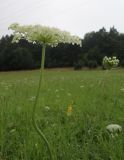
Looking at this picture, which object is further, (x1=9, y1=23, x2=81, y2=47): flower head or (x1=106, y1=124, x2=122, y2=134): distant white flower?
(x1=106, y1=124, x2=122, y2=134): distant white flower

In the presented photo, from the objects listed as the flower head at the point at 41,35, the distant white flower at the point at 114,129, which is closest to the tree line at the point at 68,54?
the distant white flower at the point at 114,129

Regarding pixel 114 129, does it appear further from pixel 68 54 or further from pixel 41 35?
pixel 68 54

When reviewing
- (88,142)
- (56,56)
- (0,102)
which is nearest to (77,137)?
(88,142)

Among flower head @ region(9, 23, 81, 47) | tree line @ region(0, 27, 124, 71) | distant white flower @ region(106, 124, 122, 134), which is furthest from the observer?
tree line @ region(0, 27, 124, 71)

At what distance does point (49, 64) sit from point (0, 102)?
69627 millimetres

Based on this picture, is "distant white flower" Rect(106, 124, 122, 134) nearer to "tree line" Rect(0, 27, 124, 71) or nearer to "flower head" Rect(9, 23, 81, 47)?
"flower head" Rect(9, 23, 81, 47)

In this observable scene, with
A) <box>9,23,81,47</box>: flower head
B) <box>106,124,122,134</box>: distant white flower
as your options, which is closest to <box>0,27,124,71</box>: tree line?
<box>106,124,122,134</box>: distant white flower

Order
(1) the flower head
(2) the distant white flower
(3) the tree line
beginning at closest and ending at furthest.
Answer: (1) the flower head
(2) the distant white flower
(3) the tree line

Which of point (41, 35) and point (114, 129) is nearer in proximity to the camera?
point (41, 35)

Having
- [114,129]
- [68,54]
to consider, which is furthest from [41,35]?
[68,54]

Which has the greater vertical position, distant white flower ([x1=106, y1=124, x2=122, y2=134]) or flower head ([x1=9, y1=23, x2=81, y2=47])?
flower head ([x1=9, y1=23, x2=81, y2=47])

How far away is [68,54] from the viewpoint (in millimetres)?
80688

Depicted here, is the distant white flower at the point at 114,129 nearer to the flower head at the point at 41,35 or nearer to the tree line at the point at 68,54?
the flower head at the point at 41,35

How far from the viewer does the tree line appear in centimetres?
7219
